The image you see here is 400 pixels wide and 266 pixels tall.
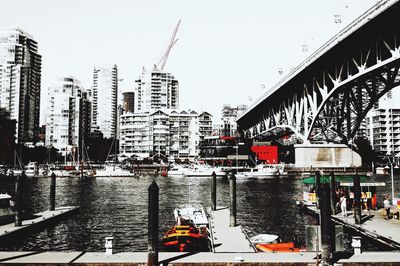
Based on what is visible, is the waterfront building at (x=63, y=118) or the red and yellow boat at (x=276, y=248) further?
the waterfront building at (x=63, y=118)

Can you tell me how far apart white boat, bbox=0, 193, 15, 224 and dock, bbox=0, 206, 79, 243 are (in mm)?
1032

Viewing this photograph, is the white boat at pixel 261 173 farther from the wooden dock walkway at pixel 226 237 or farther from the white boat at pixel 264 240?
the white boat at pixel 264 240

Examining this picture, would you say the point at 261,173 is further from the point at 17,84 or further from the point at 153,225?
the point at 17,84

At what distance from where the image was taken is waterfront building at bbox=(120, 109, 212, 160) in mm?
170125

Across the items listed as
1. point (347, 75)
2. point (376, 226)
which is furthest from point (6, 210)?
point (347, 75)

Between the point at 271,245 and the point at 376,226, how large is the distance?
9.23 meters

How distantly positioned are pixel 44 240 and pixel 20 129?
16987 centimetres

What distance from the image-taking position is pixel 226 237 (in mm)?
24781

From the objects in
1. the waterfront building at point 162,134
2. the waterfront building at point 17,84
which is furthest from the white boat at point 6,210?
the waterfront building at point 17,84

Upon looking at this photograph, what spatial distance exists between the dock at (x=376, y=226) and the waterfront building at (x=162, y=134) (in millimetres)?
137261

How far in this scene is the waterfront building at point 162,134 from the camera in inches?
6698

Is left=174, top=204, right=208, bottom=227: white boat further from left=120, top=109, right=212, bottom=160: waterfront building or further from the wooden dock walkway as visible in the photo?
left=120, top=109, right=212, bottom=160: waterfront building

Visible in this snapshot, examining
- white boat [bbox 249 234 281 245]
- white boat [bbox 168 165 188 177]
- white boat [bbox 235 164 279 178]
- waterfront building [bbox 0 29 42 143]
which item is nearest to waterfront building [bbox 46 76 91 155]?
waterfront building [bbox 0 29 42 143]

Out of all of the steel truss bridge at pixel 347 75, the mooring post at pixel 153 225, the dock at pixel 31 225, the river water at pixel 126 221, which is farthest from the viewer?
the steel truss bridge at pixel 347 75
